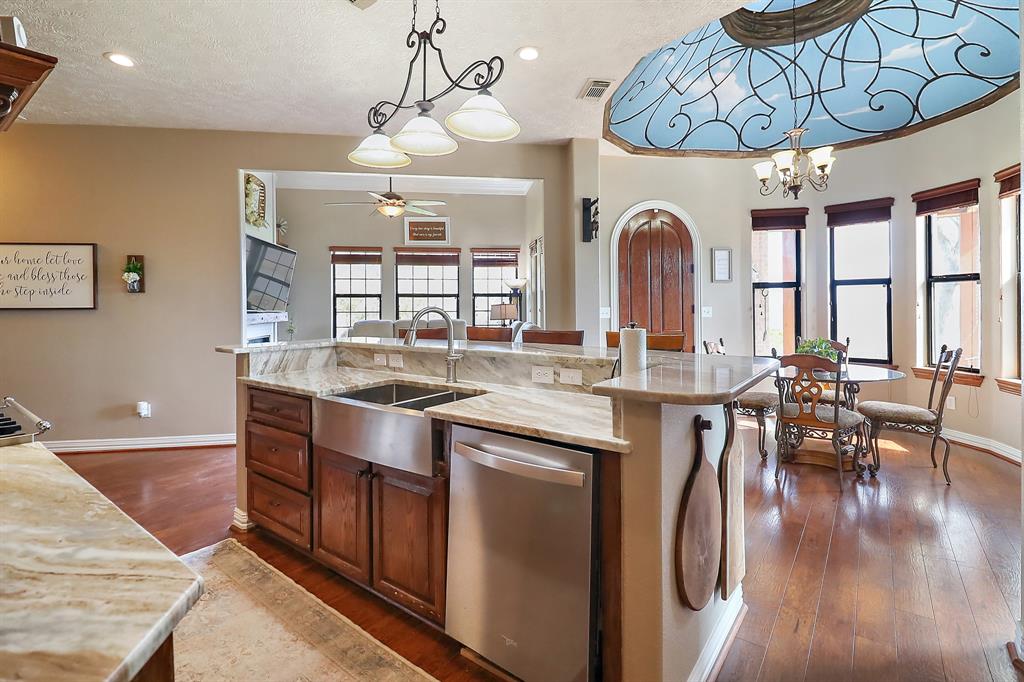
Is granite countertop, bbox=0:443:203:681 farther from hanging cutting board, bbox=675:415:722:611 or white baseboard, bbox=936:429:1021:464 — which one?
white baseboard, bbox=936:429:1021:464

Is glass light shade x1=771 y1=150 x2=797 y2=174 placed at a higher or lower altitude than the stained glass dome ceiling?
lower

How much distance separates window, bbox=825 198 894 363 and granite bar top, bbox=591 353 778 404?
4.46 meters

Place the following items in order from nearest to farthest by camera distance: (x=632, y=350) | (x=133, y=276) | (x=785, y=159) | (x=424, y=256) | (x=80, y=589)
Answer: (x=80, y=589) → (x=632, y=350) → (x=785, y=159) → (x=133, y=276) → (x=424, y=256)

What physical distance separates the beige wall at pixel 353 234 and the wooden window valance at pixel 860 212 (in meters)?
4.94

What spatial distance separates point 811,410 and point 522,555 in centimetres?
286

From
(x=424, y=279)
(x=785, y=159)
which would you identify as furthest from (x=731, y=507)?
(x=424, y=279)

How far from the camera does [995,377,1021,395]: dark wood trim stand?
3768 mm

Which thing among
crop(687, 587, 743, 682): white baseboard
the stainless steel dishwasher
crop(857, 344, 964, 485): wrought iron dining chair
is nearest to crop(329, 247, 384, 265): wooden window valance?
crop(857, 344, 964, 485): wrought iron dining chair

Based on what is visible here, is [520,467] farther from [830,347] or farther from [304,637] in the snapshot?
[830,347]

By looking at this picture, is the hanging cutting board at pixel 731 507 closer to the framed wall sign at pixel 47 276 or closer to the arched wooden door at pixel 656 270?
the arched wooden door at pixel 656 270

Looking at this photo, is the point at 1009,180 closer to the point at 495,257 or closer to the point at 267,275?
the point at 495,257

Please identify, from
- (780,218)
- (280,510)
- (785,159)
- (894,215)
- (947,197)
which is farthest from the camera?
(780,218)

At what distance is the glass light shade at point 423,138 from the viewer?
2.02m

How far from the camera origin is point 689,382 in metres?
1.38
